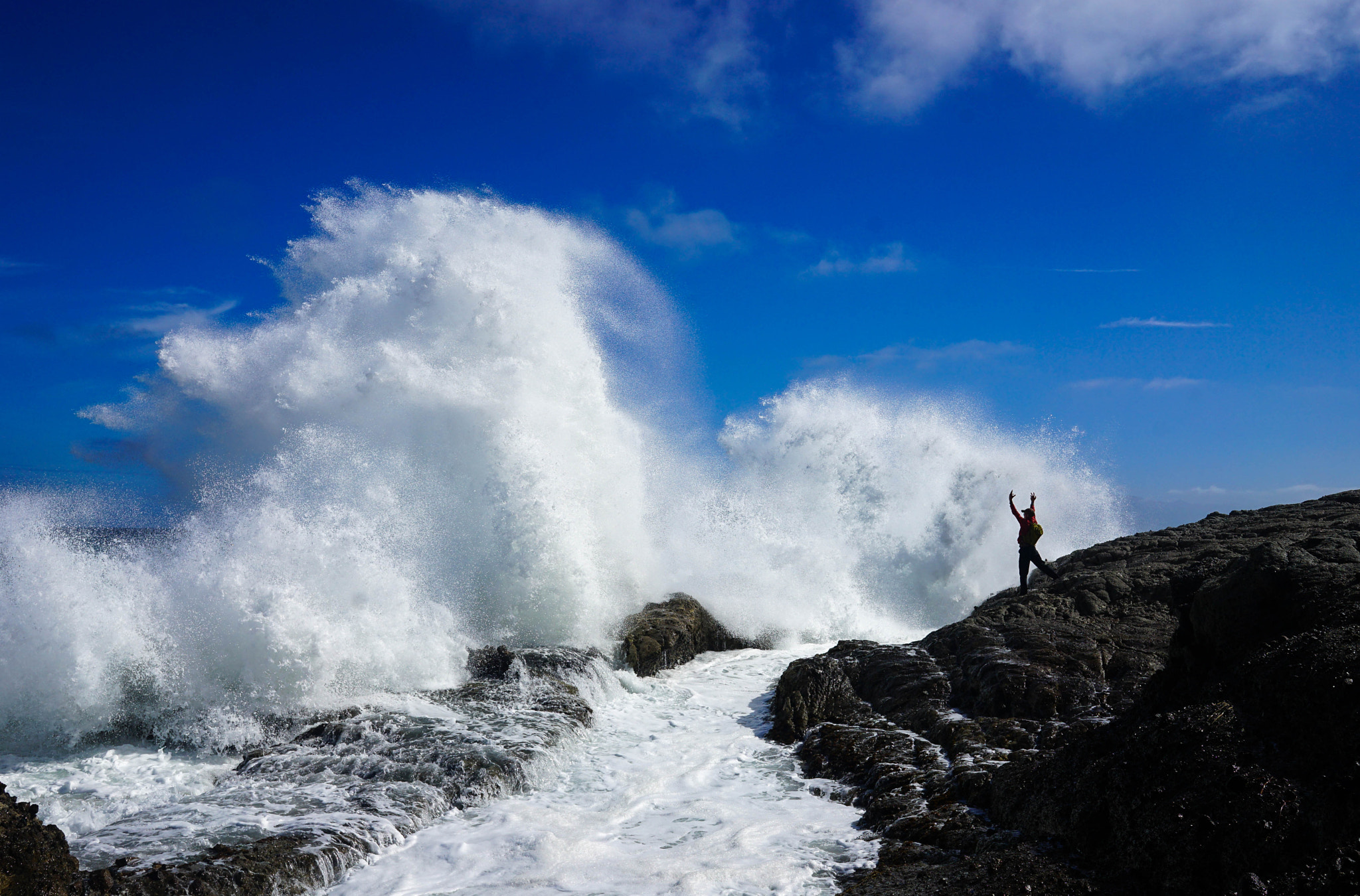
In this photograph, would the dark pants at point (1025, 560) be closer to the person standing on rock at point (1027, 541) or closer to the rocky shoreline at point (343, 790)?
the person standing on rock at point (1027, 541)

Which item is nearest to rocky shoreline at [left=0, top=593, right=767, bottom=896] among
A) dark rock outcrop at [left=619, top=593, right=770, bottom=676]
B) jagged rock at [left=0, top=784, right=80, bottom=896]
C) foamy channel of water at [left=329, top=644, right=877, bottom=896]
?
jagged rock at [left=0, top=784, right=80, bottom=896]

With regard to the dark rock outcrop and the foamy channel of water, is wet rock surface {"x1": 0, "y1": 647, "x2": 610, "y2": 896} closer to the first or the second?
the foamy channel of water

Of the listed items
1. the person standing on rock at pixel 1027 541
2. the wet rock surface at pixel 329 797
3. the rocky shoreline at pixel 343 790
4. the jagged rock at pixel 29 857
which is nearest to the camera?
the jagged rock at pixel 29 857

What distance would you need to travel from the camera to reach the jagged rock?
178 inches

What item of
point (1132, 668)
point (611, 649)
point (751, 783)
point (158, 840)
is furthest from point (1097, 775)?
point (611, 649)

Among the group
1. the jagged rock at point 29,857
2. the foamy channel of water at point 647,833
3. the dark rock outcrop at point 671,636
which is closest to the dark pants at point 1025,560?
the dark rock outcrop at point 671,636

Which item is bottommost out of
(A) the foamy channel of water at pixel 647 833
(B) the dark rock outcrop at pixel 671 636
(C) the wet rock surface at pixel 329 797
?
(A) the foamy channel of water at pixel 647 833

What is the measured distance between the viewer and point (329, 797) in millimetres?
7008

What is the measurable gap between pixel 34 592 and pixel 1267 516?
799 inches

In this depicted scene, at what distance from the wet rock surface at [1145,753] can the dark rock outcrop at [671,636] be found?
4.24 m

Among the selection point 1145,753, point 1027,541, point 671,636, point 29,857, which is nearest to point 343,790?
point 29,857

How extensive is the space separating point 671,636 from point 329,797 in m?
7.62

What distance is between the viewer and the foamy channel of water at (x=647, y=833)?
5633mm

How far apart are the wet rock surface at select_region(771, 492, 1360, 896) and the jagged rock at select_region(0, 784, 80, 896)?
5087mm
